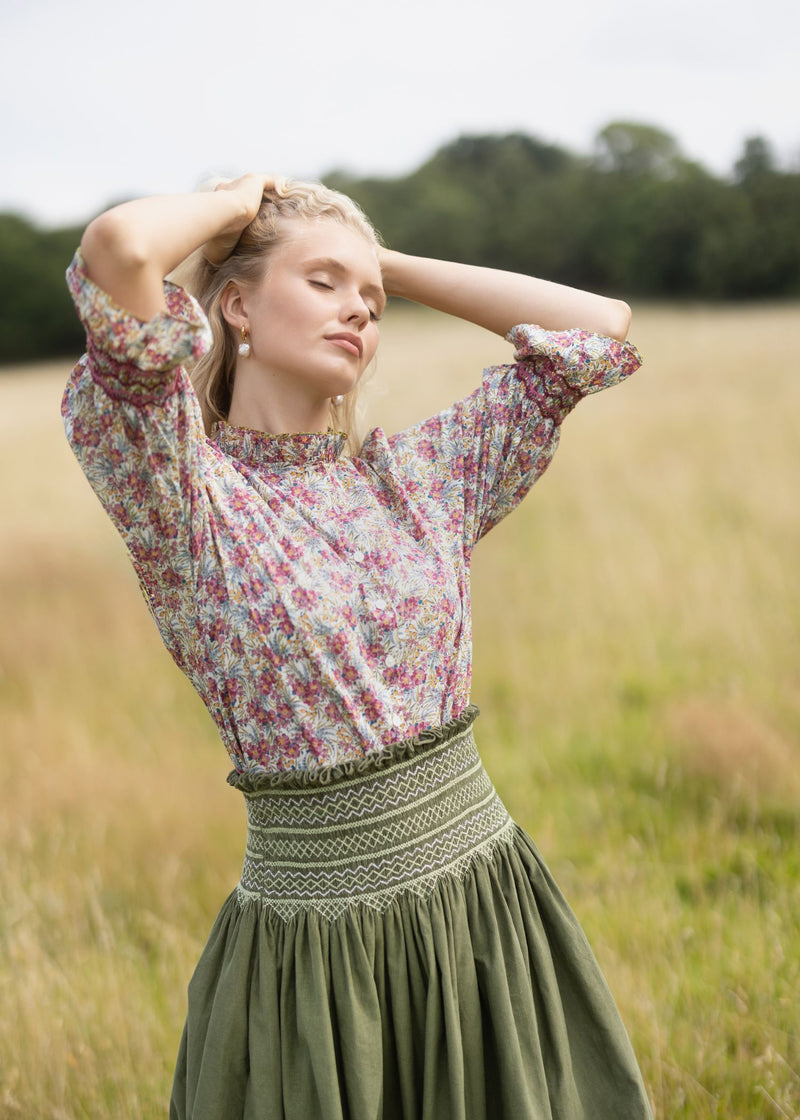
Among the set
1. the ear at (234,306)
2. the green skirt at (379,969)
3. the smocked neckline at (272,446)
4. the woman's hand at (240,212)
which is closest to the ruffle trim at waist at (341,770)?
the green skirt at (379,969)

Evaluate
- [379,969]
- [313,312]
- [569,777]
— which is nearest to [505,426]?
[313,312]

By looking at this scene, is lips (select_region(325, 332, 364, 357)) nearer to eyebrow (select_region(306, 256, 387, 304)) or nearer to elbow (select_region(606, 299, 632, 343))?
eyebrow (select_region(306, 256, 387, 304))

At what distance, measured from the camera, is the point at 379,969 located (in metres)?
1.72

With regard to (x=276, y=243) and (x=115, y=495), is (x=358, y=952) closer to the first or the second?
(x=115, y=495)

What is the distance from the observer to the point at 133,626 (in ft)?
22.7

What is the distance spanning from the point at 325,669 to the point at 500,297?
849 mm

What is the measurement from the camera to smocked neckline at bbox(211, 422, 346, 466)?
1.88 m

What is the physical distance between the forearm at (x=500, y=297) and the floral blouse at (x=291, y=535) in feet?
0.29

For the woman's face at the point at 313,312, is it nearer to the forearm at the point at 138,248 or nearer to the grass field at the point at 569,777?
the forearm at the point at 138,248

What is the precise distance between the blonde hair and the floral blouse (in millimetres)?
138

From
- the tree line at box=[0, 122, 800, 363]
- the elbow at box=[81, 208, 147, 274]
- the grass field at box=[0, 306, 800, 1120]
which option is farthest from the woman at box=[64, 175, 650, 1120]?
the tree line at box=[0, 122, 800, 363]

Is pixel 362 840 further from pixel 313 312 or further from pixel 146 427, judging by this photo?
pixel 313 312

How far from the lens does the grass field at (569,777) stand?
9.52 ft

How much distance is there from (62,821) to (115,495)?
3.12 metres
